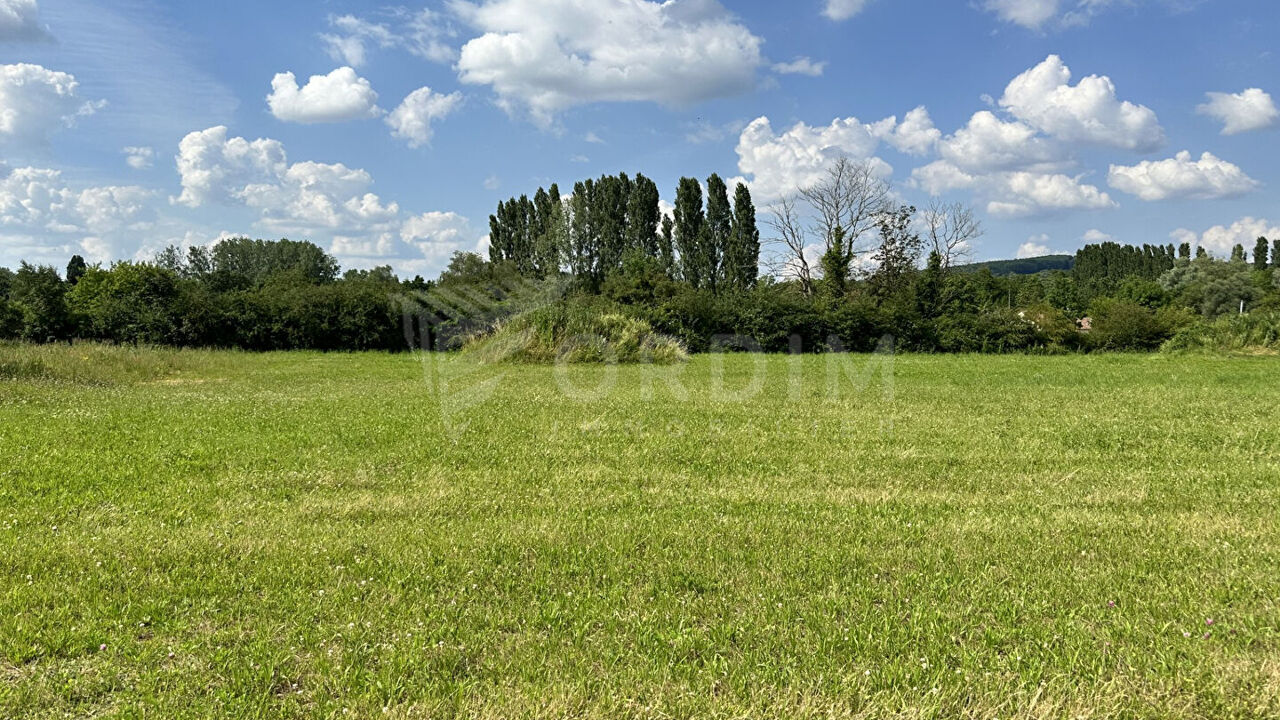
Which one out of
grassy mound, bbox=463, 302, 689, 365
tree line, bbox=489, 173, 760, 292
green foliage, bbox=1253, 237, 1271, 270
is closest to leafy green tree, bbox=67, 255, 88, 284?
tree line, bbox=489, 173, 760, 292

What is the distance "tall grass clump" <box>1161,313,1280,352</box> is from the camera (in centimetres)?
2503

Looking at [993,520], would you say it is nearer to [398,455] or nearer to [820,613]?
[820,613]

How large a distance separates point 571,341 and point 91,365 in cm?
1087

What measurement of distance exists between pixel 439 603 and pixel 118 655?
1365 millimetres

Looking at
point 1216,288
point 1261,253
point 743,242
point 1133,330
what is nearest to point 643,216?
point 743,242

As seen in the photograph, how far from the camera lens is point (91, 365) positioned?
15.2 metres

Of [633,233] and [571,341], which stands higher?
[633,233]

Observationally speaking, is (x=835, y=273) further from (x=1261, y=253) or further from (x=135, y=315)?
(x=1261, y=253)

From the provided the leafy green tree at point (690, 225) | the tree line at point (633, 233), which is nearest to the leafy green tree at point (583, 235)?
the tree line at point (633, 233)

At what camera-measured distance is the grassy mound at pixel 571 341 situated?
20.5 m

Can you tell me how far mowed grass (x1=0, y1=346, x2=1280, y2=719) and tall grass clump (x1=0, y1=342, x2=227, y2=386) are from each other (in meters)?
5.30

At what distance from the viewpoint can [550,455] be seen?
298 inches

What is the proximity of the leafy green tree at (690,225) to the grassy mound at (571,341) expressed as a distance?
30.3m

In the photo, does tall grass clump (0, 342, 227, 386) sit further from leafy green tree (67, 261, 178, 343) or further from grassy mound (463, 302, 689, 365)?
grassy mound (463, 302, 689, 365)
